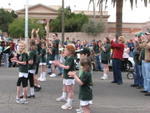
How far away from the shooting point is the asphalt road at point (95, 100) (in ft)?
37.5

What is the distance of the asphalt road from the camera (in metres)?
11.4

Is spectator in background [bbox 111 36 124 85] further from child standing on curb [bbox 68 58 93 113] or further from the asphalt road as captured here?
child standing on curb [bbox 68 58 93 113]

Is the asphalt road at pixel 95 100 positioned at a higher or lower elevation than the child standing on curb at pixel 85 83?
lower

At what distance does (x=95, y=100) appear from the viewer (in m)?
13.1

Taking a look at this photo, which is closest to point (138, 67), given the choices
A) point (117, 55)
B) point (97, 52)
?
point (117, 55)

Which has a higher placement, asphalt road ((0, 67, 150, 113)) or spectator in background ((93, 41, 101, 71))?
spectator in background ((93, 41, 101, 71))

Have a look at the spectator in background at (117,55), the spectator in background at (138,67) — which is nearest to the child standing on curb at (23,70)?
the spectator in background at (138,67)

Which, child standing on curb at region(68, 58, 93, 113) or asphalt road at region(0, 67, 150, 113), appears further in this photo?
asphalt road at region(0, 67, 150, 113)

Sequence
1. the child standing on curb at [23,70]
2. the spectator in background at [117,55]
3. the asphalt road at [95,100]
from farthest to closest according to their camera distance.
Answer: the spectator in background at [117,55], the child standing on curb at [23,70], the asphalt road at [95,100]

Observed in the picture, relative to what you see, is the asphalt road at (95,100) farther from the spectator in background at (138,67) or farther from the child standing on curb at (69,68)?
the spectator in background at (138,67)

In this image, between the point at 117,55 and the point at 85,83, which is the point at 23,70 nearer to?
the point at 85,83

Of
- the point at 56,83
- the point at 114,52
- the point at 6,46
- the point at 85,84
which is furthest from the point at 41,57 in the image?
the point at 6,46

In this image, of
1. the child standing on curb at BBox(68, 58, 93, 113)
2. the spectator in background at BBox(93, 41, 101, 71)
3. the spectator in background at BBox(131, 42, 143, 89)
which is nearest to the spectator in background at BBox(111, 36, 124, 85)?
the spectator in background at BBox(131, 42, 143, 89)

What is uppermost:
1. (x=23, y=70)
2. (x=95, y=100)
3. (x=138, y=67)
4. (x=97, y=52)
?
(x=97, y=52)
